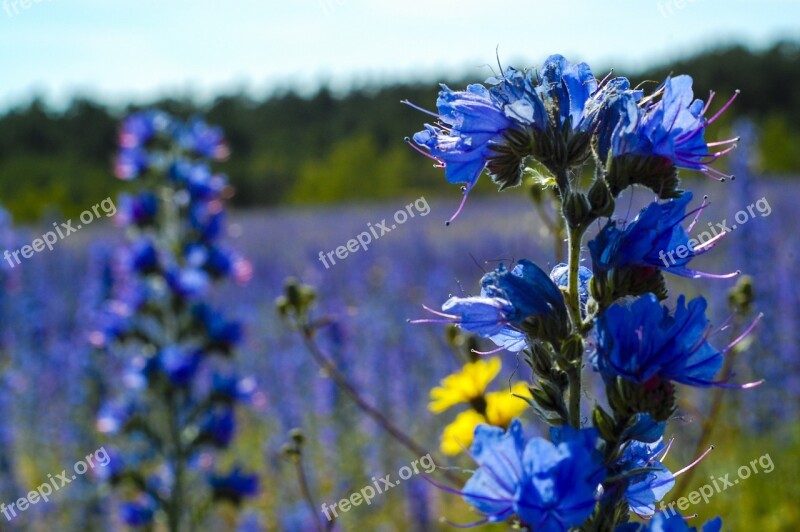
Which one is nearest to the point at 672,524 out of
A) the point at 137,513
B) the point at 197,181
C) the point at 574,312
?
the point at 574,312

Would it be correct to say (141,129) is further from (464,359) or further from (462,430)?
(462,430)

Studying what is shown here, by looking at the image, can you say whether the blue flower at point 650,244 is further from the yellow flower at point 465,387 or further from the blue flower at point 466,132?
the yellow flower at point 465,387

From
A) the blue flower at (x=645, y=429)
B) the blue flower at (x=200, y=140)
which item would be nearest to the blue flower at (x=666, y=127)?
the blue flower at (x=645, y=429)

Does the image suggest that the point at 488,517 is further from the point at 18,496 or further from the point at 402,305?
the point at 402,305

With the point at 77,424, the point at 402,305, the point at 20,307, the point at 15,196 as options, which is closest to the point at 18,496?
the point at 77,424

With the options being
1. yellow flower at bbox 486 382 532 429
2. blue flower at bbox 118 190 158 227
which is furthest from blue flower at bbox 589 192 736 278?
blue flower at bbox 118 190 158 227

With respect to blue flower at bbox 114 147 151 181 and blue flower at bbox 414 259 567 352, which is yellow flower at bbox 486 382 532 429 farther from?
blue flower at bbox 114 147 151 181
